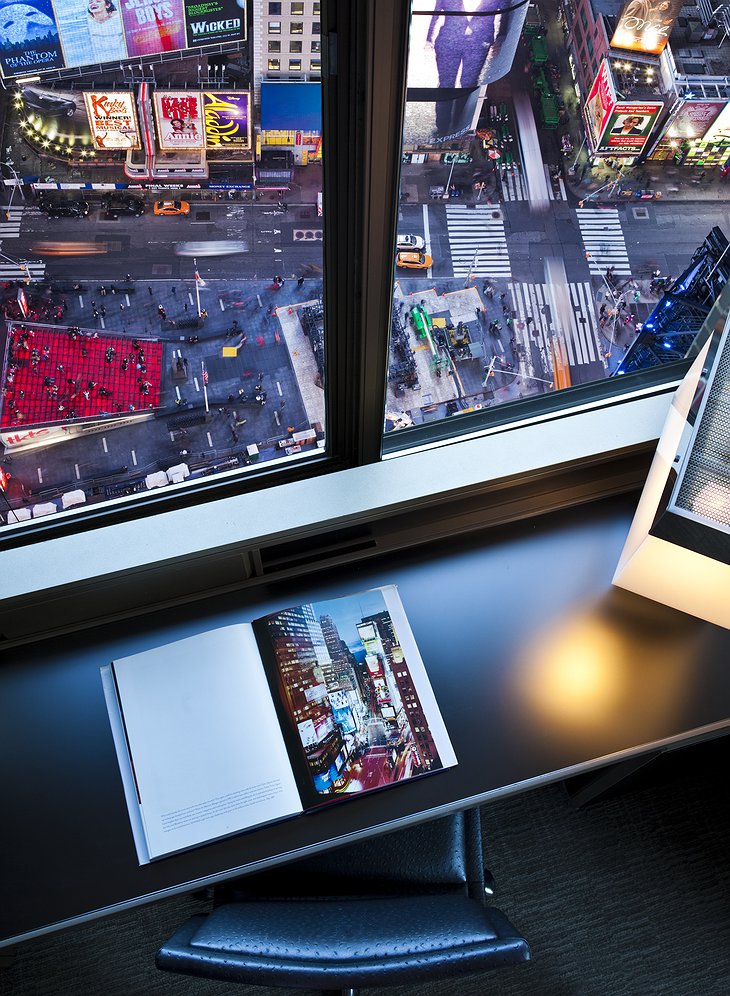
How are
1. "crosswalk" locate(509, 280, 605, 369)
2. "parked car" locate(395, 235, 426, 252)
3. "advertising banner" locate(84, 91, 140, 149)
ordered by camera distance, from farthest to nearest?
"crosswalk" locate(509, 280, 605, 369) < "parked car" locate(395, 235, 426, 252) < "advertising banner" locate(84, 91, 140, 149)

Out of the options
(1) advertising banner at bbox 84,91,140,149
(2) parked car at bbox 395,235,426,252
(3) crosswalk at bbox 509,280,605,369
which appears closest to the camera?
(1) advertising banner at bbox 84,91,140,149

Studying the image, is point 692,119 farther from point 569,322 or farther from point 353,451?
point 353,451

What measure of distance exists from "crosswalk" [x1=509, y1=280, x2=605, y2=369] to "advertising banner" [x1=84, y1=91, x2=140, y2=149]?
0.67 m

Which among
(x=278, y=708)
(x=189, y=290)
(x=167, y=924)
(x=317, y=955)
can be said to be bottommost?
(x=167, y=924)

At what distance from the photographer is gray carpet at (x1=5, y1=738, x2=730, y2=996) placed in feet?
5.84

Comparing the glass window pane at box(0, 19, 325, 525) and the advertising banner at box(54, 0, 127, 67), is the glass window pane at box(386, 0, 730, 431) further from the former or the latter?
the advertising banner at box(54, 0, 127, 67)

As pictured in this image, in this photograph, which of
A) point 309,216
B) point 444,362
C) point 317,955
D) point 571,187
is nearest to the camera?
point 317,955

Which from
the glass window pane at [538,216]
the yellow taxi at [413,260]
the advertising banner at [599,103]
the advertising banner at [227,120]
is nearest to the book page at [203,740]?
the glass window pane at [538,216]

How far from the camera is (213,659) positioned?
4.58 ft

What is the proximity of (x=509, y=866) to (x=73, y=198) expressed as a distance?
5.35ft

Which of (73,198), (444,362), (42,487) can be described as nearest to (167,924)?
(42,487)

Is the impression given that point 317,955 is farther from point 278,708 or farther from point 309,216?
point 309,216

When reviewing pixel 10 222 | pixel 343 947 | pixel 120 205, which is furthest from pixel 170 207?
pixel 343 947

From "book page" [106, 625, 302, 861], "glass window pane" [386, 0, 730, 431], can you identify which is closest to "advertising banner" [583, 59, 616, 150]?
"glass window pane" [386, 0, 730, 431]
